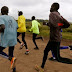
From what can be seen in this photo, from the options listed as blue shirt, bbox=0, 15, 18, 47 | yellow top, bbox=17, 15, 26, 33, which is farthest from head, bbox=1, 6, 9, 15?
yellow top, bbox=17, 15, 26, 33

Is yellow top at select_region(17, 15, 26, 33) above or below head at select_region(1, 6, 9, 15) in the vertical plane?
below

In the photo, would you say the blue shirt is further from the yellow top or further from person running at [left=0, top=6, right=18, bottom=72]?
the yellow top

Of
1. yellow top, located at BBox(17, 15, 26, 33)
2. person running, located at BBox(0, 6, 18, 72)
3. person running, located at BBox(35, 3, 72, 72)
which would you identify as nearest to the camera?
person running, located at BBox(0, 6, 18, 72)

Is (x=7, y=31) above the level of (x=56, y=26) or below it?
below

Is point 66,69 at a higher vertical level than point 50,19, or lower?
lower

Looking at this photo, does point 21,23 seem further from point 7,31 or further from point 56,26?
point 56,26

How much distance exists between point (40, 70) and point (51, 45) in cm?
95

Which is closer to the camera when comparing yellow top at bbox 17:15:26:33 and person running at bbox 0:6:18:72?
person running at bbox 0:6:18:72

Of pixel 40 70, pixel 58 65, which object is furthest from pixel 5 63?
pixel 58 65

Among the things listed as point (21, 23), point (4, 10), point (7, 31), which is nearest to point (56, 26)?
point (7, 31)

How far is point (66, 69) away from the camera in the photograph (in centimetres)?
486

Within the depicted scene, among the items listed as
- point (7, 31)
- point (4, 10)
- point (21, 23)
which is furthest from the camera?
point (21, 23)

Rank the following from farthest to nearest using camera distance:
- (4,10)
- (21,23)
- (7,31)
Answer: (21,23)
(4,10)
(7,31)

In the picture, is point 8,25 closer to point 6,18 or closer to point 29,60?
point 6,18
